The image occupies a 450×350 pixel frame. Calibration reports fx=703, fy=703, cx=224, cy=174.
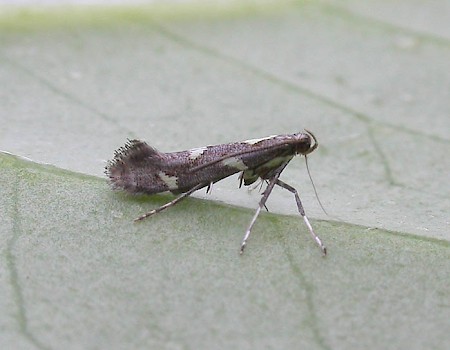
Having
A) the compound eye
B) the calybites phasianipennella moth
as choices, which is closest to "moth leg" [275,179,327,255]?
the calybites phasianipennella moth

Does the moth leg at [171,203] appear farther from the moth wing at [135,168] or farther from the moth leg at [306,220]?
the moth leg at [306,220]

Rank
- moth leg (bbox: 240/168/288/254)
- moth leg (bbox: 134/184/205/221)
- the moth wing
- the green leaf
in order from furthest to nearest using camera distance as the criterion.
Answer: the moth wing
moth leg (bbox: 134/184/205/221)
moth leg (bbox: 240/168/288/254)
the green leaf

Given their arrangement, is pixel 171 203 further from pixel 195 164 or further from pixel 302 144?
pixel 302 144

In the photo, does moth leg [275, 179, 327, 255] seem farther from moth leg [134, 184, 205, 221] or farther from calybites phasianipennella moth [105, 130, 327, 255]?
moth leg [134, 184, 205, 221]

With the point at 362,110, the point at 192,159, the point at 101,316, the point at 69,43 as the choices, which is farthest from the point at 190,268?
the point at 69,43

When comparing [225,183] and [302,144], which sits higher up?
[302,144]

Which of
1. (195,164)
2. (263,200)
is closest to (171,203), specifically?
(195,164)

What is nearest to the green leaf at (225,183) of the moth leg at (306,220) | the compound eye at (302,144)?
the moth leg at (306,220)
